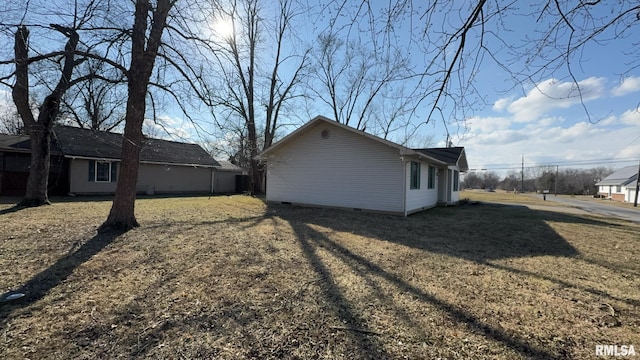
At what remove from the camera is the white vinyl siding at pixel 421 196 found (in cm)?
1229

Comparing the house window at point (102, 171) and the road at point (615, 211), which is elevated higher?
the house window at point (102, 171)

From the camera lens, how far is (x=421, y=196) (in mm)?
14266

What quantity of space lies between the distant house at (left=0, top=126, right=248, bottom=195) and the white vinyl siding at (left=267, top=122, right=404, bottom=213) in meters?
5.91

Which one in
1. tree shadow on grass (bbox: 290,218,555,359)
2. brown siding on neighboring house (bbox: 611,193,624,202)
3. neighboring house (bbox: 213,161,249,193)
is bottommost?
tree shadow on grass (bbox: 290,218,555,359)

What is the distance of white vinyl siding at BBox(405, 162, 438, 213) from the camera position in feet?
40.3

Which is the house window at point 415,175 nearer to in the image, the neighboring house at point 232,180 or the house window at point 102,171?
the house window at point 102,171

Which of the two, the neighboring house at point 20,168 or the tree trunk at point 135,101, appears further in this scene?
the neighboring house at point 20,168

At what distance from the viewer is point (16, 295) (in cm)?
359

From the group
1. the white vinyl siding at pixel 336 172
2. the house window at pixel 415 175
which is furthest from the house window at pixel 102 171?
the house window at pixel 415 175

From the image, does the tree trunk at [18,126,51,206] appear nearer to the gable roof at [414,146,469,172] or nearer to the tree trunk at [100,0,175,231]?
the tree trunk at [100,0,175,231]

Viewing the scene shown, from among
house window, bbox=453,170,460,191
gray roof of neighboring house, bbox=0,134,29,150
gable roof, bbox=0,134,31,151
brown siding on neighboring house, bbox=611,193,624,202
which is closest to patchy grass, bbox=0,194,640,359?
gable roof, bbox=0,134,31,151

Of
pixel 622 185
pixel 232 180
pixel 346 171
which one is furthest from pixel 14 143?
pixel 622 185

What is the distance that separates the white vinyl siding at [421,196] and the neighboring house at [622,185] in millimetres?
33224

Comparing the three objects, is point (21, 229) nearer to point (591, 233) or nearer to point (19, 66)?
point (19, 66)
